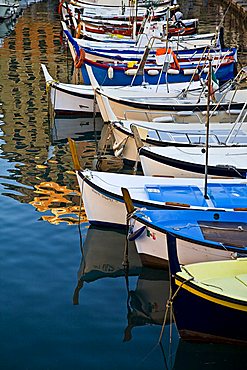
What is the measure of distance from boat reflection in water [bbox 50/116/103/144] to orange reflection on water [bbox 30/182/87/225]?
4.44 meters

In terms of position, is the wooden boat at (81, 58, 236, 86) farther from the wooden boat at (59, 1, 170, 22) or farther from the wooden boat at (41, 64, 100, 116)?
the wooden boat at (59, 1, 170, 22)

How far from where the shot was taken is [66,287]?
36.3ft

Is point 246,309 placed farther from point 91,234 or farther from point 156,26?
point 156,26

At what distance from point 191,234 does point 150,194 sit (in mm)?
1942

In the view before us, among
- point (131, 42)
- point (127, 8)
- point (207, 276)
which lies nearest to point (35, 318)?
point (207, 276)

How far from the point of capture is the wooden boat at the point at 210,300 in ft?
27.9

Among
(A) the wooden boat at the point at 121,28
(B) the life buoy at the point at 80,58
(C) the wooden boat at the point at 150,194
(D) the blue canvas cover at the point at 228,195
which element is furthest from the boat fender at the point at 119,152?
(A) the wooden boat at the point at 121,28

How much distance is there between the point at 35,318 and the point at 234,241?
10.4 ft

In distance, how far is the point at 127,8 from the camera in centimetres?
4159

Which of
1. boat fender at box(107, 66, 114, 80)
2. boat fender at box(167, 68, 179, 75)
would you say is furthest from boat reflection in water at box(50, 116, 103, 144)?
boat fender at box(167, 68, 179, 75)

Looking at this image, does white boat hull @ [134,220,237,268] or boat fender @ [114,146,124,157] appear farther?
boat fender @ [114,146,124,157]

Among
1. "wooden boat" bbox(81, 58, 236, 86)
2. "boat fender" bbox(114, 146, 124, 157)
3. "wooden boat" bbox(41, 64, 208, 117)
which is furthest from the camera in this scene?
"wooden boat" bbox(81, 58, 236, 86)

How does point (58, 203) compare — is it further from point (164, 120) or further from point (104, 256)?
point (164, 120)

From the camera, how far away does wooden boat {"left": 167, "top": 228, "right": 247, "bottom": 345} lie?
850 cm
